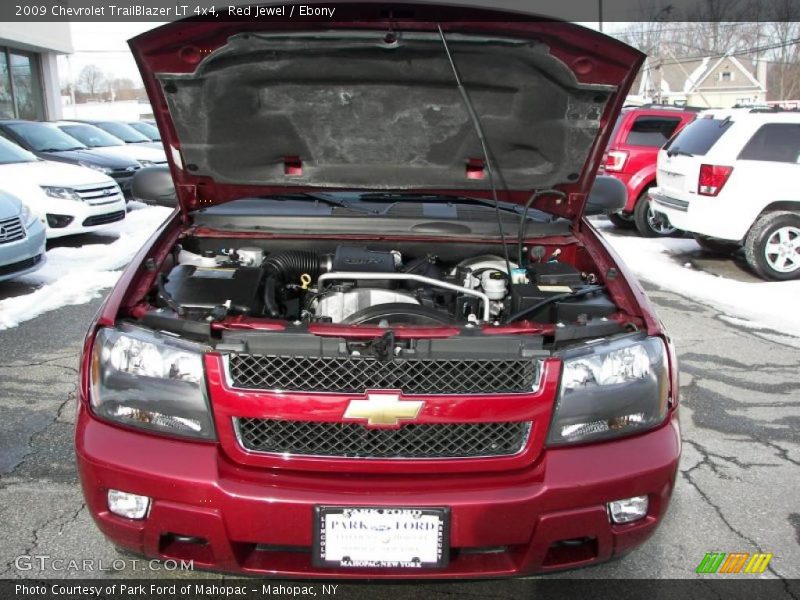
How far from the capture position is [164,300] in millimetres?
2424

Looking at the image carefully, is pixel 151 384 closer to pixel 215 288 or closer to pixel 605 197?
pixel 215 288

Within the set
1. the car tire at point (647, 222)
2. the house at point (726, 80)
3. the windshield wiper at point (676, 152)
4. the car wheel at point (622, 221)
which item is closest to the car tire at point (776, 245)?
the windshield wiper at point (676, 152)

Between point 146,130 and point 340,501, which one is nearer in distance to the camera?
point 340,501

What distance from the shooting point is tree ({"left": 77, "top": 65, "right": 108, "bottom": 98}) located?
62825 millimetres

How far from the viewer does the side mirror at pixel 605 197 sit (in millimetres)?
3443

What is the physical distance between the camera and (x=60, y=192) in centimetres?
828

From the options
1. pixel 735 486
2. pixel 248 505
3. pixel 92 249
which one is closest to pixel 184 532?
pixel 248 505

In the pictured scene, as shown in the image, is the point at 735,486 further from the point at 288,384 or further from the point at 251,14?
the point at 251,14

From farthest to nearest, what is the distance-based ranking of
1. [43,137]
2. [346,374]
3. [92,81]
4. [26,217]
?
[92,81] → [43,137] → [26,217] → [346,374]

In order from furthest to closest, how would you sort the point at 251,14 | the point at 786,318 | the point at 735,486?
the point at 786,318
the point at 735,486
the point at 251,14

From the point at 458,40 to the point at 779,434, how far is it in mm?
2852

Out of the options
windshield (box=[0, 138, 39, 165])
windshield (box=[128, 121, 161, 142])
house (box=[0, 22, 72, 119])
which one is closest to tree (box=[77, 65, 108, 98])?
house (box=[0, 22, 72, 119])

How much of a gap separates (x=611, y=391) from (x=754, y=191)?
6.50 metres
